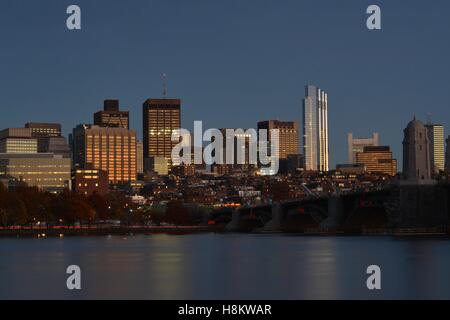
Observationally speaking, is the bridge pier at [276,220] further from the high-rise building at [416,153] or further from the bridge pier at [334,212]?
the high-rise building at [416,153]

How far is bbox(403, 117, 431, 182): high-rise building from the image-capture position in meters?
127

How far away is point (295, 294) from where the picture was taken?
188ft

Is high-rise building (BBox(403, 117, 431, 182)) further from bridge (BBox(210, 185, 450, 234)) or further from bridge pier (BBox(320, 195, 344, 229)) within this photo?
bridge pier (BBox(320, 195, 344, 229))

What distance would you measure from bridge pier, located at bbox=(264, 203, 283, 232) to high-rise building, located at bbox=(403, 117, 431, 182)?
2207 inches

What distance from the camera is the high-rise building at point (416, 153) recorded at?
126688mm

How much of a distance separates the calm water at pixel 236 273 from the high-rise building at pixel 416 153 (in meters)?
22.5

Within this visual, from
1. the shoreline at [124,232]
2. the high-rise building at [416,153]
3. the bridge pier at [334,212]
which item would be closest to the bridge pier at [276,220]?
the shoreline at [124,232]

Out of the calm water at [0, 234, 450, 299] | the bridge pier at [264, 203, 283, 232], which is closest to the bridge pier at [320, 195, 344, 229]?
the bridge pier at [264, 203, 283, 232]

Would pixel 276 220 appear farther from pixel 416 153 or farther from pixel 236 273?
pixel 236 273

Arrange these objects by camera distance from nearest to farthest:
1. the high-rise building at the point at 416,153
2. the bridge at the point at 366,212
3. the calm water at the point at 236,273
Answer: the calm water at the point at 236,273 → the bridge at the point at 366,212 → the high-rise building at the point at 416,153

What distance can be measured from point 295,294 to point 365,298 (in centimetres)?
449

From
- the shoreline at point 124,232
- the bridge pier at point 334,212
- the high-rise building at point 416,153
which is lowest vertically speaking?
the shoreline at point 124,232
